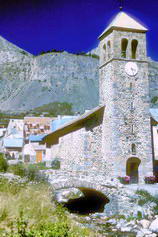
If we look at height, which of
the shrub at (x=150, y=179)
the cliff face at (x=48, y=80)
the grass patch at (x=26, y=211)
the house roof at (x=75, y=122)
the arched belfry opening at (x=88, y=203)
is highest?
the cliff face at (x=48, y=80)

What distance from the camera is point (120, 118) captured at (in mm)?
20672

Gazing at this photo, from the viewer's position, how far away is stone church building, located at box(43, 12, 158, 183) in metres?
20.6

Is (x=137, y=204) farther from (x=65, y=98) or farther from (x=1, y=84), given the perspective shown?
(x=1, y=84)

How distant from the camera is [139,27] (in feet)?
71.9

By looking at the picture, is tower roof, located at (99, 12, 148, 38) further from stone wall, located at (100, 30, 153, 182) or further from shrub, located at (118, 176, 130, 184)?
shrub, located at (118, 176, 130, 184)

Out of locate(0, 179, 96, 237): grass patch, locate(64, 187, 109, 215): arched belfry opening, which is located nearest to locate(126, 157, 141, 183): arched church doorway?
locate(64, 187, 109, 215): arched belfry opening

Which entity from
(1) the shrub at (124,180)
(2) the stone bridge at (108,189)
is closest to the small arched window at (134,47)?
(1) the shrub at (124,180)

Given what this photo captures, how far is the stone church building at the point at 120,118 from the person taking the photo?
2058 cm

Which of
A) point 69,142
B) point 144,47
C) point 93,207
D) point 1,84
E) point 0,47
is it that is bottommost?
point 93,207

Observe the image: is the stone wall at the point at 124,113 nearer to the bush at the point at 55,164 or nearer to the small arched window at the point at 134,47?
the small arched window at the point at 134,47

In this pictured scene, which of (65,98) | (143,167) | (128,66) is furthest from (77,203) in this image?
(65,98)

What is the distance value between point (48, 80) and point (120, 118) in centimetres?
8046

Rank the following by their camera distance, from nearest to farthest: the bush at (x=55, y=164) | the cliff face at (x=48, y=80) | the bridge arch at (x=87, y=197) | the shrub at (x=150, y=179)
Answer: the bridge arch at (x=87, y=197), the shrub at (x=150, y=179), the bush at (x=55, y=164), the cliff face at (x=48, y=80)

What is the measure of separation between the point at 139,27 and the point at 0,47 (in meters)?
112
